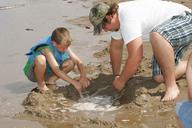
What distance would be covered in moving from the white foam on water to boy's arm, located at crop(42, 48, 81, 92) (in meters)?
0.16

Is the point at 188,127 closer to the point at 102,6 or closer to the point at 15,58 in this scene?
the point at 102,6

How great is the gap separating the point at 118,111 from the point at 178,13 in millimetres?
1205

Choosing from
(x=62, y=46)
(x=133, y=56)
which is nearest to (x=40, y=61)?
(x=62, y=46)

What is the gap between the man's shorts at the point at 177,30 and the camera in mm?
4859

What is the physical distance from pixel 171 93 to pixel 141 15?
0.83 metres

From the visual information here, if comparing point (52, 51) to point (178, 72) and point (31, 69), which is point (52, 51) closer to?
point (31, 69)

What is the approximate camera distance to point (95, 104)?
199 inches

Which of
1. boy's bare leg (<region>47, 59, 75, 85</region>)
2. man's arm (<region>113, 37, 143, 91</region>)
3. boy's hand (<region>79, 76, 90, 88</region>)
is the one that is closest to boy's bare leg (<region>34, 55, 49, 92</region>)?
boy's bare leg (<region>47, 59, 75, 85</region>)

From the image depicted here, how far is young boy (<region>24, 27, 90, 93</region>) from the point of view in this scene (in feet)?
17.2

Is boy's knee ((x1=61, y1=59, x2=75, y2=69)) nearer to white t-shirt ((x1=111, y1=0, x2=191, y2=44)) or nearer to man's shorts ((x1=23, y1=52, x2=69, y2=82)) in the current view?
man's shorts ((x1=23, y1=52, x2=69, y2=82))

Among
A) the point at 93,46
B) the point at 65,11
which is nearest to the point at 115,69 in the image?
the point at 93,46

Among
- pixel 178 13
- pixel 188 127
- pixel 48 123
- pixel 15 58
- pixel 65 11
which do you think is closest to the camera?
pixel 188 127

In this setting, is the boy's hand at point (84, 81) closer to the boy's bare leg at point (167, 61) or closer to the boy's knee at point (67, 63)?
the boy's knee at point (67, 63)

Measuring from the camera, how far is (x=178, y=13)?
5059mm
